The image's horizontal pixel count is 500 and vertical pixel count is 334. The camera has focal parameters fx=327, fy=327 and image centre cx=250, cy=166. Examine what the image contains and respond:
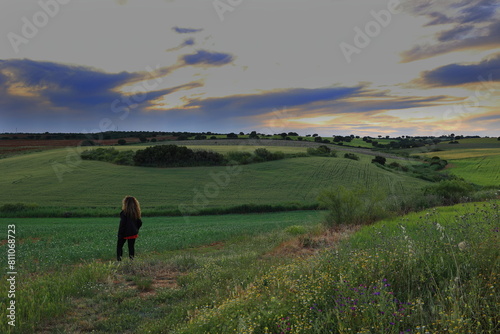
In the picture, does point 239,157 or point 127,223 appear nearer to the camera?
point 127,223

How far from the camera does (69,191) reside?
45219 millimetres

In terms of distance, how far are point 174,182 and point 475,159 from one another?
66.1 metres

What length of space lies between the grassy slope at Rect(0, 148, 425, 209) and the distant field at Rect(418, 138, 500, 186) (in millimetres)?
10183

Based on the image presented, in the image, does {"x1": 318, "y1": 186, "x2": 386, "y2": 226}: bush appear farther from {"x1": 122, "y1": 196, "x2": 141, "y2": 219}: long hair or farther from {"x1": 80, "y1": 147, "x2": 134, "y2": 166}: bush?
{"x1": 80, "y1": 147, "x2": 134, "y2": 166}: bush

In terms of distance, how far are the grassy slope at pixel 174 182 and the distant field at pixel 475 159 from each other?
10183 millimetres

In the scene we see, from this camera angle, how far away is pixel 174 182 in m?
51.4

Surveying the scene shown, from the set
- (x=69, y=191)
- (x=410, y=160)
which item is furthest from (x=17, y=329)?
(x=410, y=160)

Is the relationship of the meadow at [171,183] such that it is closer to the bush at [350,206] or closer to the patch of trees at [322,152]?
the patch of trees at [322,152]

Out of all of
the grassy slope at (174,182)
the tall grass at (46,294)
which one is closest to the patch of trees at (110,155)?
the grassy slope at (174,182)

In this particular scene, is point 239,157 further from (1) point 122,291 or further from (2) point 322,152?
(1) point 122,291

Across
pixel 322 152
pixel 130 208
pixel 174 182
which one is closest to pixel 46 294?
pixel 130 208

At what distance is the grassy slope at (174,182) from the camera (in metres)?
42.2

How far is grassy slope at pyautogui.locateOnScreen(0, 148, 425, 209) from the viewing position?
42250 millimetres

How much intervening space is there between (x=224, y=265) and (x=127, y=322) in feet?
11.9
